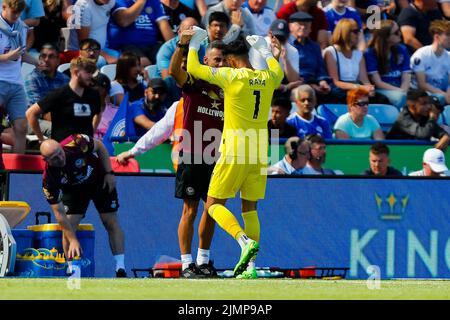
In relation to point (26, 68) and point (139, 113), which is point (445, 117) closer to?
point (139, 113)

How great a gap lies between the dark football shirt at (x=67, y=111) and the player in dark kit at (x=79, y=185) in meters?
0.43

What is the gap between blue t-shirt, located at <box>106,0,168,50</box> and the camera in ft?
55.7

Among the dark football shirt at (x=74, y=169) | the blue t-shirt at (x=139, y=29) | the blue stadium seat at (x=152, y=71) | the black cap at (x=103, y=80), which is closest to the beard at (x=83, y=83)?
the dark football shirt at (x=74, y=169)

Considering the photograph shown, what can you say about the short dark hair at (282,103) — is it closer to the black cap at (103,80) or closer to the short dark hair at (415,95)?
the short dark hair at (415,95)

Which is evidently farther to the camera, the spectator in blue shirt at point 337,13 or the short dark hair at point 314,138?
the spectator in blue shirt at point 337,13

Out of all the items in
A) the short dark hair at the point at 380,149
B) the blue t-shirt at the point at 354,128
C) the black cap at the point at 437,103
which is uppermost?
the black cap at the point at 437,103

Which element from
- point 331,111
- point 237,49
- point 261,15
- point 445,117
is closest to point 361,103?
point 331,111

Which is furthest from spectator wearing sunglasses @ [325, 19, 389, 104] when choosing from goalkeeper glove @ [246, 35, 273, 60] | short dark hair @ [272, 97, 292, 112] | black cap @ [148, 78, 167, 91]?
goalkeeper glove @ [246, 35, 273, 60]

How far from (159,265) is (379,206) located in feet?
8.30

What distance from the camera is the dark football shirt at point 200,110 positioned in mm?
12148

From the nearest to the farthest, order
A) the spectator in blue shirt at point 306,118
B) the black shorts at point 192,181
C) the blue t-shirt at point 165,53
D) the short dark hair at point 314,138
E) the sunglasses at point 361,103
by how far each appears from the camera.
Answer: the black shorts at point 192,181 < the short dark hair at point 314,138 < the spectator in blue shirt at point 306,118 < the sunglasses at point 361,103 < the blue t-shirt at point 165,53

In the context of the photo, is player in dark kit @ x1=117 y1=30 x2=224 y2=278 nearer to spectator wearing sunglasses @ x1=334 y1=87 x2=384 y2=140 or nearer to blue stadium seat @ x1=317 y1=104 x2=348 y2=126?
spectator wearing sunglasses @ x1=334 y1=87 x2=384 y2=140

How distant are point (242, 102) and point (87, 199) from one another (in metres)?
2.04
